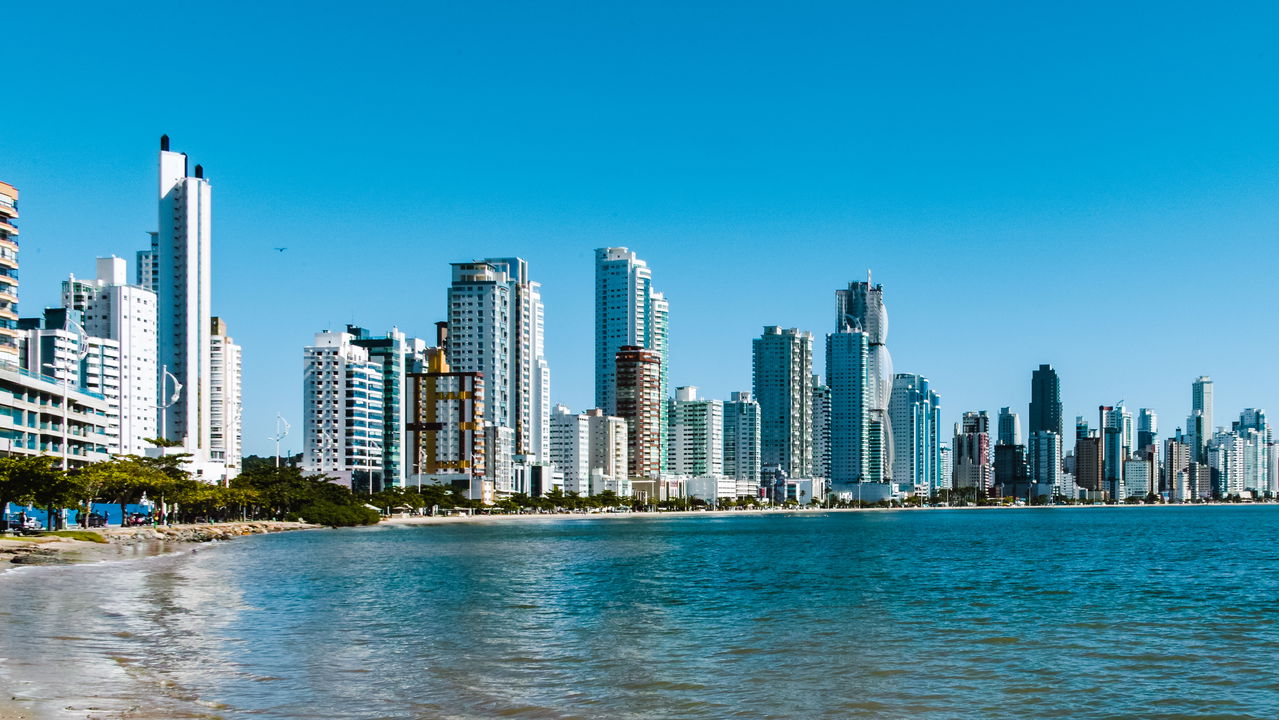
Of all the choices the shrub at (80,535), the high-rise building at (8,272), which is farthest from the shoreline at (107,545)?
the high-rise building at (8,272)

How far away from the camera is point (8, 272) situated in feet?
374

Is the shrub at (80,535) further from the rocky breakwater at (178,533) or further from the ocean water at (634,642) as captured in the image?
the ocean water at (634,642)

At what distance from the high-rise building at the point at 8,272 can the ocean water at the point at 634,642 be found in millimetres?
54343

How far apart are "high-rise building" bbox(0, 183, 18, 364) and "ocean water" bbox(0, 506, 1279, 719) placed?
5434 centimetres

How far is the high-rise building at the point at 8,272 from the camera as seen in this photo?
112 metres

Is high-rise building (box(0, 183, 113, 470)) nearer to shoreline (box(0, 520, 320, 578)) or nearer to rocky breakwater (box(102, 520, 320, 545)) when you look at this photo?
rocky breakwater (box(102, 520, 320, 545))

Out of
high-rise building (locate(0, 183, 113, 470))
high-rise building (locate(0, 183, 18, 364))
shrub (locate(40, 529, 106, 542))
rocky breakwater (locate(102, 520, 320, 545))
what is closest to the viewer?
shrub (locate(40, 529, 106, 542))

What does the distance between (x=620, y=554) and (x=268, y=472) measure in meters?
85.2

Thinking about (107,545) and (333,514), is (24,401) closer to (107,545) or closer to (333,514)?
(107,545)

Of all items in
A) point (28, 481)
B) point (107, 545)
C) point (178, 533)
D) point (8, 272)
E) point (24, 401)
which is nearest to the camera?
point (28, 481)

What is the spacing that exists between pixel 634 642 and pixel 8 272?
96709 millimetres

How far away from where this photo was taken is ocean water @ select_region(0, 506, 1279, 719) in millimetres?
26141

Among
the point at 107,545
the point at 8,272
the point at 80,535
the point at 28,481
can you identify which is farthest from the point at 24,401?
the point at 28,481

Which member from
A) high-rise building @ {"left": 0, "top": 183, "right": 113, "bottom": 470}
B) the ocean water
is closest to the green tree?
the ocean water
